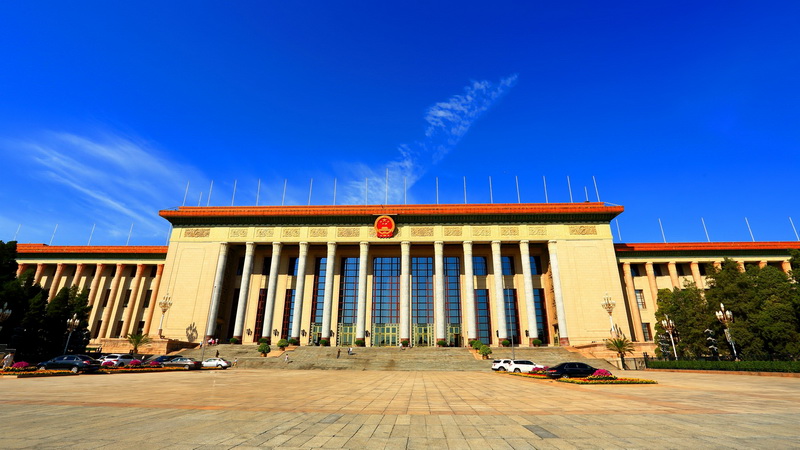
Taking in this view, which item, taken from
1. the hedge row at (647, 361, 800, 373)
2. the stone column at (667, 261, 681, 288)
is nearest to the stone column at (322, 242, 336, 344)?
the hedge row at (647, 361, 800, 373)

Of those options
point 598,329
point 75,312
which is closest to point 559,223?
point 598,329

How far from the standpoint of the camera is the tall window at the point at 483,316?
4503 centimetres

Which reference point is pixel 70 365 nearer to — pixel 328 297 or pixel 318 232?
pixel 328 297

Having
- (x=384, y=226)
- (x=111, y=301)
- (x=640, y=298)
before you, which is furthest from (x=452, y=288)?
(x=111, y=301)

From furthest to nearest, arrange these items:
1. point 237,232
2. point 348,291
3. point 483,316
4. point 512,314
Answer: point 348,291
point 237,232
point 483,316
point 512,314

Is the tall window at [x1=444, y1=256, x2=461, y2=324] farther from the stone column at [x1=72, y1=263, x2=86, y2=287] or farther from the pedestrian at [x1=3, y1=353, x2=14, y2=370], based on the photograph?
the stone column at [x1=72, y1=263, x2=86, y2=287]

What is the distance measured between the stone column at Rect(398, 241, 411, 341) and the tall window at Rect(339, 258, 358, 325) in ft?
21.3

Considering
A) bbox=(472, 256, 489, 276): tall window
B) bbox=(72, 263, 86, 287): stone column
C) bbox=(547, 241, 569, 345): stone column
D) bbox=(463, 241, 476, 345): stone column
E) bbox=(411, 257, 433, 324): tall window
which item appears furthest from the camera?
bbox=(72, 263, 86, 287): stone column

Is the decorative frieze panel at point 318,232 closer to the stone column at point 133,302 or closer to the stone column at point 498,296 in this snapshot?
the stone column at point 498,296

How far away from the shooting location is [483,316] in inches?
1801

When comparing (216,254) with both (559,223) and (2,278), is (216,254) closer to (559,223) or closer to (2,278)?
(2,278)

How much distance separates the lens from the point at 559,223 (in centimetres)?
4559

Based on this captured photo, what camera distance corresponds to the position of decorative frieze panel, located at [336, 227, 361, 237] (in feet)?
154

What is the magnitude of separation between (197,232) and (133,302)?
46.7 feet
